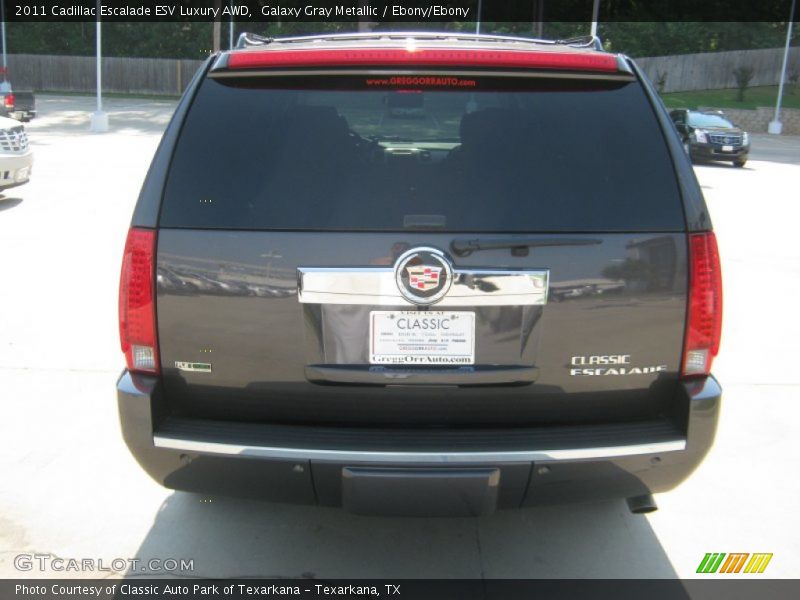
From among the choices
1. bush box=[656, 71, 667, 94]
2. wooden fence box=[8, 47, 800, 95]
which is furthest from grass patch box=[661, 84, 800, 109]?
wooden fence box=[8, 47, 800, 95]

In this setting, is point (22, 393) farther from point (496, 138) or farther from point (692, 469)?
point (692, 469)

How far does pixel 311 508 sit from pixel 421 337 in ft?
4.59

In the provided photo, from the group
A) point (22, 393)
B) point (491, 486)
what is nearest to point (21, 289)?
point (22, 393)

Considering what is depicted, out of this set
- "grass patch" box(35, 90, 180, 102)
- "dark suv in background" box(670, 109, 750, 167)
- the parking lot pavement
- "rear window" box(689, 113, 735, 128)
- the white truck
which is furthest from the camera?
"grass patch" box(35, 90, 180, 102)

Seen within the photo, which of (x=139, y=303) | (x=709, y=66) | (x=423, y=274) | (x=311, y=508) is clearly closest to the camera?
(x=423, y=274)

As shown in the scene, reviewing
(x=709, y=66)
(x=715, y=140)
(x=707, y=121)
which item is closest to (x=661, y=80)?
(x=709, y=66)

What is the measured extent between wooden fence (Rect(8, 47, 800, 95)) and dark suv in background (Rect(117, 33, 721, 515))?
1940 inches

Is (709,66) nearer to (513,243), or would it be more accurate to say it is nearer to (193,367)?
(513,243)

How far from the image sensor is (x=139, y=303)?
2.68 m

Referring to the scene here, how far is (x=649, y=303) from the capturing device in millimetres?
2658

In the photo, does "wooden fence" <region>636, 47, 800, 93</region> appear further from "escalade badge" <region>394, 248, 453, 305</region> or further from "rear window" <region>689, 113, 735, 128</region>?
"escalade badge" <region>394, 248, 453, 305</region>

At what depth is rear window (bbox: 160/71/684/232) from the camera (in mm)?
2596

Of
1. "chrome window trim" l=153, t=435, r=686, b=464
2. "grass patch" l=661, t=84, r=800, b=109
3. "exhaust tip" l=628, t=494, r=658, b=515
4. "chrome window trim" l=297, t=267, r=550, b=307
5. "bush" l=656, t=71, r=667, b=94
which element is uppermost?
"bush" l=656, t=71, r=667, b=94

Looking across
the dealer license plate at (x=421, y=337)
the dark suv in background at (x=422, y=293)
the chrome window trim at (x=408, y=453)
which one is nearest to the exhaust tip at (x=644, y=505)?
the dark suv in background at (x=422, y=293)
